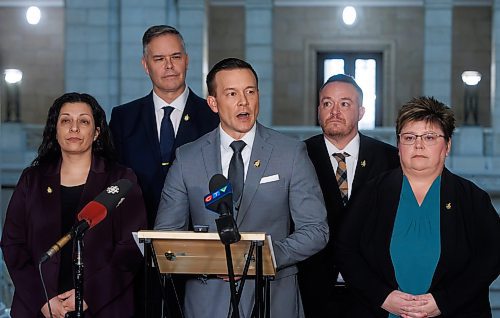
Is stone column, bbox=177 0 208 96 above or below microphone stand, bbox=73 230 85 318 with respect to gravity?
above

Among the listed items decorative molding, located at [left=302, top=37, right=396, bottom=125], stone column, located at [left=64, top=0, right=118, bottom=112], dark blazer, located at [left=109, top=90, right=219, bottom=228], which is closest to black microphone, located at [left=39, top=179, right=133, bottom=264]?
dark blazer, located at [left=109, top=90, right=219, bottom=228]

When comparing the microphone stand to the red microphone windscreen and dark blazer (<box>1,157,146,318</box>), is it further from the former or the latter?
dark blazer (<box>1,157,146,318</box>)

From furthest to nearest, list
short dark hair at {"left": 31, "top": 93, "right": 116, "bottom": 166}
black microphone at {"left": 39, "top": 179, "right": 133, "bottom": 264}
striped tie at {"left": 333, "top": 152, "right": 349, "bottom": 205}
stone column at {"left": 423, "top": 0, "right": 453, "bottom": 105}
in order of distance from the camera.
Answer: stone column at {"left": 423, "top": 0, "right": 453, "bottom": 105}, striped tie at {"left": 333, "top": 152, "right": 349, "bottom": 205}, short dark hair at {"left": 31, "top": 93, "right": 116, "bottom": 166}, black microphone at {"left": 39, "top": 179, "right": 133, "bottom": 264}

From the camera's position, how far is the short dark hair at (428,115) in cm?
451

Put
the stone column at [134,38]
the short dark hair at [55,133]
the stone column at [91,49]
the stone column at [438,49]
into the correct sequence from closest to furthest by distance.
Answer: the short dark hair at [55,133], the stone column at [134,38], the stone column at [91,49], the stone column at [438,49]

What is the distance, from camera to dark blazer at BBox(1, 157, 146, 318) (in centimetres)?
487

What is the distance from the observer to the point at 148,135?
5.55m

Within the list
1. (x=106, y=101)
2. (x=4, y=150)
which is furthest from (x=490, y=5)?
(x=4, y=150)

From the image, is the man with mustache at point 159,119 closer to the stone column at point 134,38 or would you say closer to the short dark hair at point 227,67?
the short dark hair at point 227,67

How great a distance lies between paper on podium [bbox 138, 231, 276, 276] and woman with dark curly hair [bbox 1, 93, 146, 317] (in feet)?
2.83

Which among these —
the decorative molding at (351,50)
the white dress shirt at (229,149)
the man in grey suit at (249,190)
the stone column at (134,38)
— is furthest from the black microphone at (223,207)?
the decorative molding at (351,50)

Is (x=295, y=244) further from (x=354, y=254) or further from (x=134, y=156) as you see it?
(x=134, y=156)

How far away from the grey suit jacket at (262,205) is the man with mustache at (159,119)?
0.84 meters

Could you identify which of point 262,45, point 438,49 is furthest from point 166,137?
point 438,49
